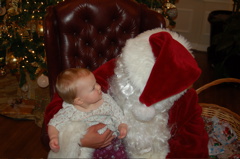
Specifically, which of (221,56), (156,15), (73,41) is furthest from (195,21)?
(73,41)

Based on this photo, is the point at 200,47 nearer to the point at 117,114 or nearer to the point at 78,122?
the point at 117,114

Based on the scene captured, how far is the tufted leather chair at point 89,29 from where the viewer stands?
1.75 metres

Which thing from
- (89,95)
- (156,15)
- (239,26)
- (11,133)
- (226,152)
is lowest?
(11,133)

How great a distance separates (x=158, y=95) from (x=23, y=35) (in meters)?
1.71

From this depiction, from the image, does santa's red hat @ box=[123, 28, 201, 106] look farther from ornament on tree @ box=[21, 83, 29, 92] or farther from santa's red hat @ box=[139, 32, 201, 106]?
ornament on tree @ box=[21, 83, 29, 92]

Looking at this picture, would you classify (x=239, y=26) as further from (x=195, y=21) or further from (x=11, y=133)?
(x=11, y=133)

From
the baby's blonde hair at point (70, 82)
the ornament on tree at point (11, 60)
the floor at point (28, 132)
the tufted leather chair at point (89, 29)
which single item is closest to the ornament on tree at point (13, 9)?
the ornament on tree at point (11, 60)

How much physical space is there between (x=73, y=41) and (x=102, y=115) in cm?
65

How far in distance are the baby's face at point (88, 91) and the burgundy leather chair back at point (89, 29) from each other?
0.51 m

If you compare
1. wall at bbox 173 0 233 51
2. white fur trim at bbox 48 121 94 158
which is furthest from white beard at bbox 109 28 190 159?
wall at bbox 173 0 233 51

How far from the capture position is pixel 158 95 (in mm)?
1236

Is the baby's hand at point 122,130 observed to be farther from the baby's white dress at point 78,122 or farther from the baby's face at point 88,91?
the baby's face at point 88,91

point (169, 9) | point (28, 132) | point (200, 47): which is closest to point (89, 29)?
point (28, 132)

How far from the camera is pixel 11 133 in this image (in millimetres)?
2555
